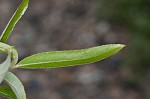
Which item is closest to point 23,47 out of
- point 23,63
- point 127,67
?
point 127,67

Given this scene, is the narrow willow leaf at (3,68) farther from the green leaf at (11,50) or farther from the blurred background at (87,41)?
the blurred background at (87,41)

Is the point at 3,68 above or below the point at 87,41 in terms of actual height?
above

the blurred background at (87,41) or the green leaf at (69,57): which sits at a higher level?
the green leaf at (69,57)

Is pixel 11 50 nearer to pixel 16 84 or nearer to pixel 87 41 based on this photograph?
pixel 16 84

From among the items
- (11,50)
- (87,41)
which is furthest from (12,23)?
(87,41)

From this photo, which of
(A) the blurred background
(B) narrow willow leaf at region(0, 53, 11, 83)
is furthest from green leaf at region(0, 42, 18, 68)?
(A) the blurred background

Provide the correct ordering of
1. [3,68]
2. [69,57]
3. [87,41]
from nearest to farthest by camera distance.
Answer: [3,68]
[69,57]
[87,41]

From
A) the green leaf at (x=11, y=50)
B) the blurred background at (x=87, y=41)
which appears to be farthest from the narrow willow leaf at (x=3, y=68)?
the blurred background at (x=87, y=41)
